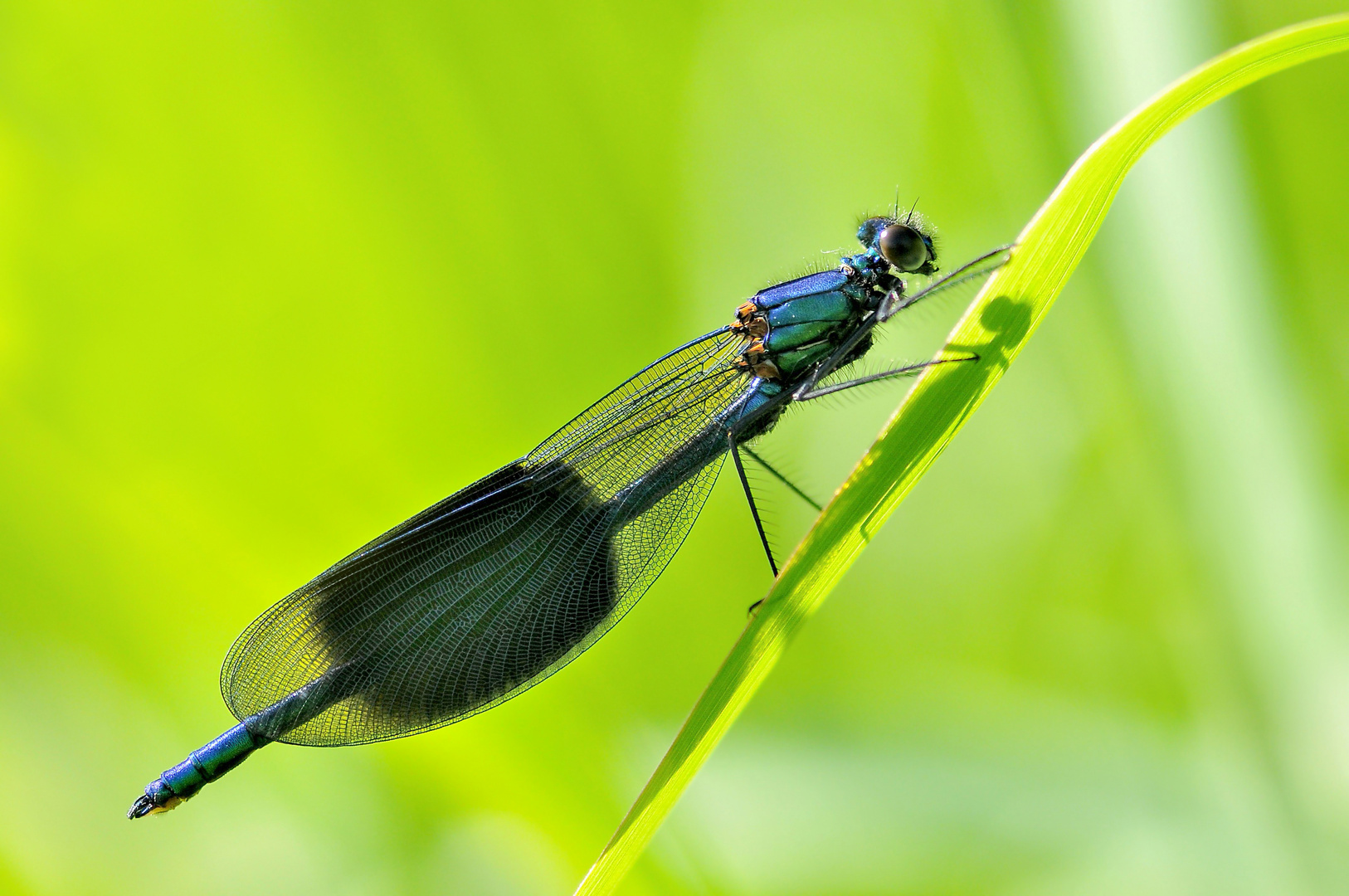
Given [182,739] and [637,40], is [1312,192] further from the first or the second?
[182,739]

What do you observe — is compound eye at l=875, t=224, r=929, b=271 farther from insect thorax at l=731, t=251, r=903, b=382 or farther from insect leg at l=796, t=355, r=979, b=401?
insect leg at l=796, t=355, r=979, b=401

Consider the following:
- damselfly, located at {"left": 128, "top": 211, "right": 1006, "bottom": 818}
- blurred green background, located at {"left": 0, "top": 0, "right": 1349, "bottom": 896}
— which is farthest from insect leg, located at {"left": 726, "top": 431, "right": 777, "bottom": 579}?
blurred green background, located at {"left": 0, "top": 0, "right": 1349, "bottom": 896}

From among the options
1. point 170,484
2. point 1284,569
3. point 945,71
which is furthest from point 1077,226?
point 170,484

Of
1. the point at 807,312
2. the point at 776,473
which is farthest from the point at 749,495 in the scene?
the point at 807,312

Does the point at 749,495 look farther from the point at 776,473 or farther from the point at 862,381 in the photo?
the point at 862,381

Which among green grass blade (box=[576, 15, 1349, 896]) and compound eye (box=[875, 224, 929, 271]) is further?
compound eye (box=[875, 224, 929, 271])

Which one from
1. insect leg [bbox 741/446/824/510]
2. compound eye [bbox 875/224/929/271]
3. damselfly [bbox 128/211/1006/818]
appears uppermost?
compound eye [bbox 875/224/929/271]

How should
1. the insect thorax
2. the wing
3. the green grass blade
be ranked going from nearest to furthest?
the green grass blade → the wing → the insect thorax

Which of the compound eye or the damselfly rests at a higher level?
the compound eye
